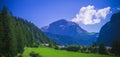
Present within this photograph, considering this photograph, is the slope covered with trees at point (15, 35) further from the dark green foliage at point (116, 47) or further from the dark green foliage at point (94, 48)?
the dark green foliage at point (116, 47)

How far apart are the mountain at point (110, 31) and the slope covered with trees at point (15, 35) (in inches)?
126

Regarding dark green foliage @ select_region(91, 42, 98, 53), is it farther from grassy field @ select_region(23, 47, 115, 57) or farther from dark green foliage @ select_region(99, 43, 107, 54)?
grassy field @ select_region(23, 47, 115, 57)

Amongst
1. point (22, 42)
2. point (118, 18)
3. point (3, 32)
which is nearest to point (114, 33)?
point (118, 18)

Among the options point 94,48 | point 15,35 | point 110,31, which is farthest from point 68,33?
point 15,35

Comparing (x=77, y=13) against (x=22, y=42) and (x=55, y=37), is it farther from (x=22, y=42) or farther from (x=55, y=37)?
(x=22, y=42)

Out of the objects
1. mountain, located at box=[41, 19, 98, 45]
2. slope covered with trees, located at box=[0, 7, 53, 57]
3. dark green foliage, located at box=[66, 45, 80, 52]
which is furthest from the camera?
slope covered with trees, located at box=[0, 7, 53, 57]

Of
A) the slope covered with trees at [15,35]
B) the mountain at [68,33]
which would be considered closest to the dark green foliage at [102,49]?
the mountain at [68,33]

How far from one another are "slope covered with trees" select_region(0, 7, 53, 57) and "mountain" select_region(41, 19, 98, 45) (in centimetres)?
63

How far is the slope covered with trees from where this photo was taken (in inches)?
669

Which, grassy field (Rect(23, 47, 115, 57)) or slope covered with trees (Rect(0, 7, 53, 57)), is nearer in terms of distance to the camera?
grassy field (Rect(23, 47, 115, 57))

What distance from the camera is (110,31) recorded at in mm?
15750

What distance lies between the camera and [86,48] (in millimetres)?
15938

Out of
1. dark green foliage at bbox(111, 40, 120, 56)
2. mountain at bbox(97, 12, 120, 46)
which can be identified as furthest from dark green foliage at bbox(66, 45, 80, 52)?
dark green foliage at bbox(111, 40, 120, 56)

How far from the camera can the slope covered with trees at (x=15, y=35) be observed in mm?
17000
